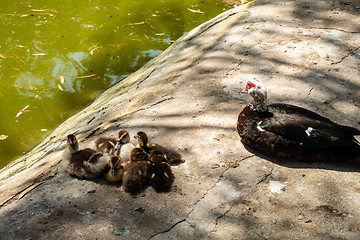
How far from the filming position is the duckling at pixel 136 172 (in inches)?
127

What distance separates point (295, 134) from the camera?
3354 mm

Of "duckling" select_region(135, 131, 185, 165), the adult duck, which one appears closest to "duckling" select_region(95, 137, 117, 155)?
"duckling" select_region(135, 131, 185, 165)

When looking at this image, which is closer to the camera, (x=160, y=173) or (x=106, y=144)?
(x=160, y=173)

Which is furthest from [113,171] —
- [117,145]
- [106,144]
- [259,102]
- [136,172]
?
[259,102]

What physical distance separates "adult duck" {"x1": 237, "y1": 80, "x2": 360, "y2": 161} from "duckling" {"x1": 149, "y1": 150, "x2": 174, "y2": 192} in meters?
0.87

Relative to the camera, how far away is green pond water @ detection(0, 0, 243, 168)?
6.30 m

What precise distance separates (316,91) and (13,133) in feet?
15.5

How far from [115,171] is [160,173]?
0.42 metres

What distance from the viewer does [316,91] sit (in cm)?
451

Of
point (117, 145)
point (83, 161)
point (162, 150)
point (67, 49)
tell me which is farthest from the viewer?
point (67, 49)

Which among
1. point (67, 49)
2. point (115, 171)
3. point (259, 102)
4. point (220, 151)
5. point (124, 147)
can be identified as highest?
point (259, 102)

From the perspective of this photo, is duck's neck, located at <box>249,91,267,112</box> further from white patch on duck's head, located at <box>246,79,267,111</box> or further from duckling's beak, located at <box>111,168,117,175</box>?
duckling's beak, located at <box>111,168,117,175</box>

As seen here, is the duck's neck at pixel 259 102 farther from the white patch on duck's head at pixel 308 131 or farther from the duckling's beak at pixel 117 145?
the duckling's beak at pixel 117 145

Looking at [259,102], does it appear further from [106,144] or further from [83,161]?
[83,161]
